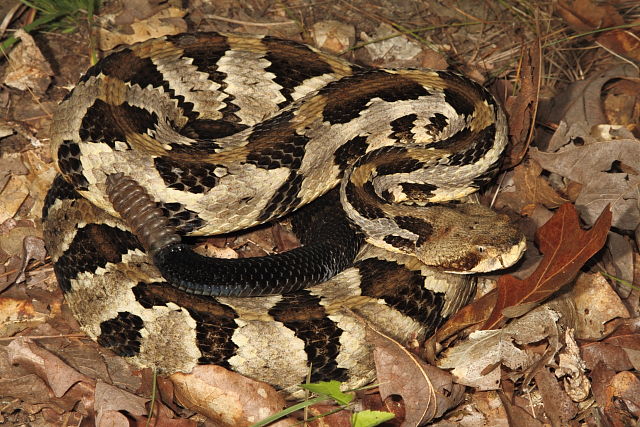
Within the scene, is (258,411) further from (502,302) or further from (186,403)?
(502,302)

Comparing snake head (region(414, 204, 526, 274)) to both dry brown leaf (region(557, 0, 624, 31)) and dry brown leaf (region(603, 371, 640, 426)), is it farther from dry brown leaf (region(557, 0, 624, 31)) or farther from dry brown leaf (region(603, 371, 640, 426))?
dry brown leaf (region(557, 0, 624, 31))

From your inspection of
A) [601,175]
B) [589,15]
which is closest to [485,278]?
[601,175]

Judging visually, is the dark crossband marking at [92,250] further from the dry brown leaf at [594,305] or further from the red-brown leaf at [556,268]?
the dry brown leaf at [594,305]

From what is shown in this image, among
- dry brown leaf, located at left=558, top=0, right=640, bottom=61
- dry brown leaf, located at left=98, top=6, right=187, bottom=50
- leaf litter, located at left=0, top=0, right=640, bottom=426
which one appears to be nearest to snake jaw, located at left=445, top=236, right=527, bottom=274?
leaf litter, located at left=0, top=0, right=640, bottom=426

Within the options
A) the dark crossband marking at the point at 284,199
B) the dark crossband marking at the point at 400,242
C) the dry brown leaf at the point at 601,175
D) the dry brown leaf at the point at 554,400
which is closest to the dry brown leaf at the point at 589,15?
the dry brown leaf at the point at 601,175

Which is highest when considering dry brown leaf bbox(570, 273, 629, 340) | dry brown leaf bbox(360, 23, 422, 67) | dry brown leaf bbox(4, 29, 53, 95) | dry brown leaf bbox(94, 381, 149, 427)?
dry brown leaf bbox(4, 29, 53, 95)

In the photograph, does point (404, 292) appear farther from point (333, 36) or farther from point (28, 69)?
point (28, 69)

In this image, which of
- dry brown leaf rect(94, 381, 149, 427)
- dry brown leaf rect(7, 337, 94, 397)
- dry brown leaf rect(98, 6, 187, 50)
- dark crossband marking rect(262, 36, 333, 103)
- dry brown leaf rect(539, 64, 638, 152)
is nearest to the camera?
dry brown leaf rect(94, 381, 149, 427)

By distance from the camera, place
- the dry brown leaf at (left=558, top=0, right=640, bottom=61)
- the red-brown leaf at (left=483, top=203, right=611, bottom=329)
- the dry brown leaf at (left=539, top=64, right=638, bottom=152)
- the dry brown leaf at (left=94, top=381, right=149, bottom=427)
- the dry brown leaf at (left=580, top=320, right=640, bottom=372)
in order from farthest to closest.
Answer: the dry brown leaf at (left=558, top=0, right=640, bottom=61) < the dry brown leaf at (left=539, top=64, right=638, bottom=152) < the dry brown leaf at (left=580, top=320, right=640, bottom=372) < the red-brown leaf at (left=483, top=203, right=611, bottom=329) < the dry brown leaf at (left=94, top=381, right=149, bottom=427)
